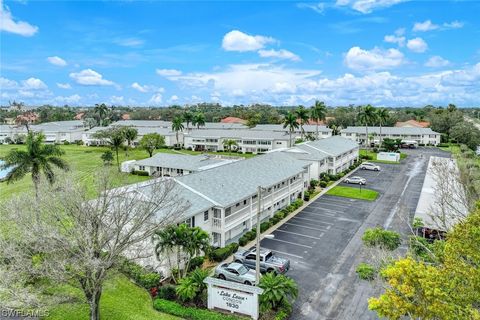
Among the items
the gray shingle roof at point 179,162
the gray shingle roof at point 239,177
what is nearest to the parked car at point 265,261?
the gray shingle roof at point 239,177

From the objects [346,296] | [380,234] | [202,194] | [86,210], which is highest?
[86,210]

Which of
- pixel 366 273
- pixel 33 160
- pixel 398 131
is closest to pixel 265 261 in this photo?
pixel 366 273

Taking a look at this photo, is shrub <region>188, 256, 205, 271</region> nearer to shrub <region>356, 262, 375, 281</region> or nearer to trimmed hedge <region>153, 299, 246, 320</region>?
trimmed hedge <region>153, 299, 246, 320</region>

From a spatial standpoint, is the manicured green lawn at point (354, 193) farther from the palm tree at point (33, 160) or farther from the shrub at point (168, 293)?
the palm tree at point (33, 160)

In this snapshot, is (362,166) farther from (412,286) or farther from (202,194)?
(412,286)

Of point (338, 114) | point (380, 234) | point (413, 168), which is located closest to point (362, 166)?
point (413, 168)

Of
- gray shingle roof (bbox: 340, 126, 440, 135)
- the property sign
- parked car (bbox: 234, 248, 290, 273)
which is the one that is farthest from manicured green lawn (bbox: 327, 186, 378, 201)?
gray shingle roof (bbox: 340, 126, 440, 135)

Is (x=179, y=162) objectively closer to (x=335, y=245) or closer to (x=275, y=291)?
(x=335, y=245)
